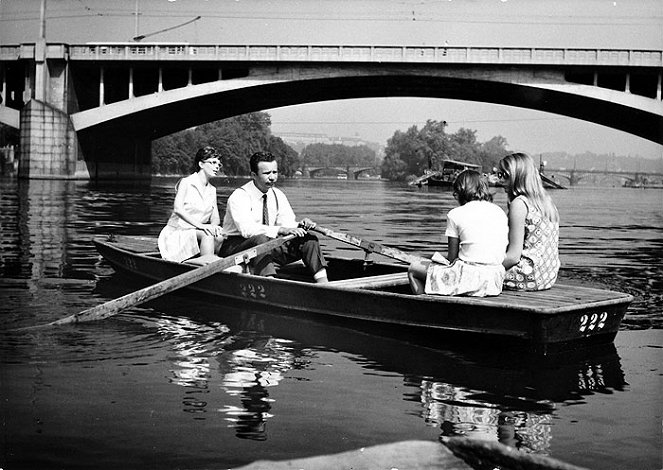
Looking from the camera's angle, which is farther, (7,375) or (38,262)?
(38,262)

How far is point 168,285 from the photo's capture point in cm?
745

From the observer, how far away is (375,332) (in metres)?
6.83

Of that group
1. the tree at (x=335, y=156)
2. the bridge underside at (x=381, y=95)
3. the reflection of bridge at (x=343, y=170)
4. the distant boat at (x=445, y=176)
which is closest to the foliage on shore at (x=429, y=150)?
the reflection of bridge at (x=343, y=170)

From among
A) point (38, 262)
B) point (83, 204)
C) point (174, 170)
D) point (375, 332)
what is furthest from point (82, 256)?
point (174, 170)

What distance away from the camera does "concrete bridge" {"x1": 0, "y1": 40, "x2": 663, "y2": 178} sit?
38219 millimetres

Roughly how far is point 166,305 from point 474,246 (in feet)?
10.5

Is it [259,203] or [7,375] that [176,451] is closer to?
[7,375]

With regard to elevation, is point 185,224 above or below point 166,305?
above

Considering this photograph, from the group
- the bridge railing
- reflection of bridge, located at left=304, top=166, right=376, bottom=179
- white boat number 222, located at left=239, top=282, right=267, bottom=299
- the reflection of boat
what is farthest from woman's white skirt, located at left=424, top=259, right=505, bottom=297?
reflection of bridge, located at left=304, top=166, right=376, bottom=179

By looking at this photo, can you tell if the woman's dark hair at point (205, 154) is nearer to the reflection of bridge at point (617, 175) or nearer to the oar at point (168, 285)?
the oar at point (168, 285)

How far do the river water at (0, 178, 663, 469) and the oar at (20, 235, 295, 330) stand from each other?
0.12 meters

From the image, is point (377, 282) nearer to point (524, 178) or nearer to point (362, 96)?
point (524, 178)

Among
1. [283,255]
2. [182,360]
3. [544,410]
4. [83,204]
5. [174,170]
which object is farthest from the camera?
[174,170]

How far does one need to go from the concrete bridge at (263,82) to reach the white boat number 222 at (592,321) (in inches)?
1298
